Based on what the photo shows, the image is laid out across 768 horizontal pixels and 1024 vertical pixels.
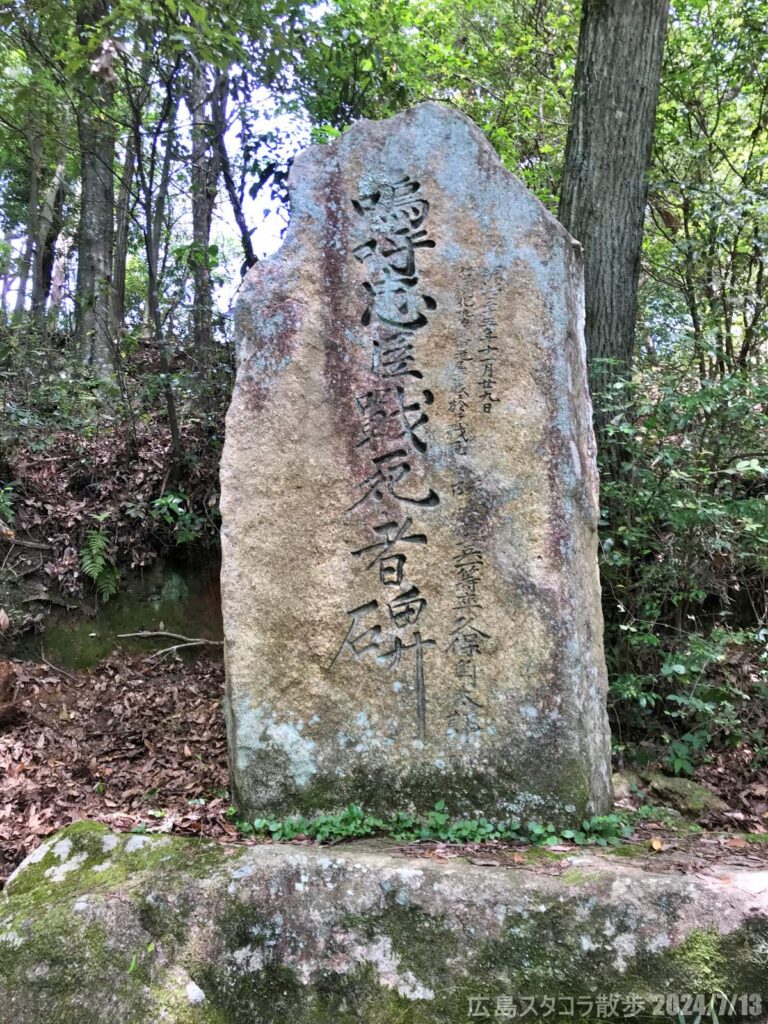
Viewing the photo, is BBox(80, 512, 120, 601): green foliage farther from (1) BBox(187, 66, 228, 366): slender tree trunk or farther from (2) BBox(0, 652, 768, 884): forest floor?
(1) BBox(187, 66, 228, 366): slender tree trunk

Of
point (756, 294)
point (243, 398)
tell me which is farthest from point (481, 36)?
point (243, 398)

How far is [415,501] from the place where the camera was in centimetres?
367

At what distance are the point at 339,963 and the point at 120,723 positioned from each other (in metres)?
2.65

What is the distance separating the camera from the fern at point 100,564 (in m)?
5.41

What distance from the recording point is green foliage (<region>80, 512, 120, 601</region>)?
541 cm

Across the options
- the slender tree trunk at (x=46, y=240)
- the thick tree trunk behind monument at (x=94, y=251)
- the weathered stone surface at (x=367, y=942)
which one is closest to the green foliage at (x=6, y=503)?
the thick tree trunk behind monument at (x=94, y=251)

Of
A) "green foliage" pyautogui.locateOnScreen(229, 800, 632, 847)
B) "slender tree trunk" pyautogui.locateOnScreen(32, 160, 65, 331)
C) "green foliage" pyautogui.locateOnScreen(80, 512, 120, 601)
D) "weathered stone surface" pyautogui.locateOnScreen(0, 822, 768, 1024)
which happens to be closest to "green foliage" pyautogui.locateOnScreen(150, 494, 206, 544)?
"green foliage" pyautogui.locateOnScreen(80, 512, 120, 601)

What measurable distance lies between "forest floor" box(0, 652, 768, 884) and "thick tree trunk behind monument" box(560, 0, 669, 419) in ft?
10.0

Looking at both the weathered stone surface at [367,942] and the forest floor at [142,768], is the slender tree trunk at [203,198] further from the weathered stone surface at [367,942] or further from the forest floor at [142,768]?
the weathered stone surface at [367,942]

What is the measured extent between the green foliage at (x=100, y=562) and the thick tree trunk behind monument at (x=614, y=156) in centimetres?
381

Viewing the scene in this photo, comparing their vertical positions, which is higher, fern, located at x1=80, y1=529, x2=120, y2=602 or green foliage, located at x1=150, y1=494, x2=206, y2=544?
green foliage, located at x1=150, y1=494, x2=206, y2=544

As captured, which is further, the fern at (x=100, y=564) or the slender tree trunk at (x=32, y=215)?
the slender tree trunk at (x=32, y=215)

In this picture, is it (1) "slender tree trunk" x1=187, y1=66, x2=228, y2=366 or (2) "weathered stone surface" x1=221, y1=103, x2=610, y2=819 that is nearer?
(2) "weathered stone surface" x1=221, y1=103, x2=610, y2=819

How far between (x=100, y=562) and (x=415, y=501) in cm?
290
